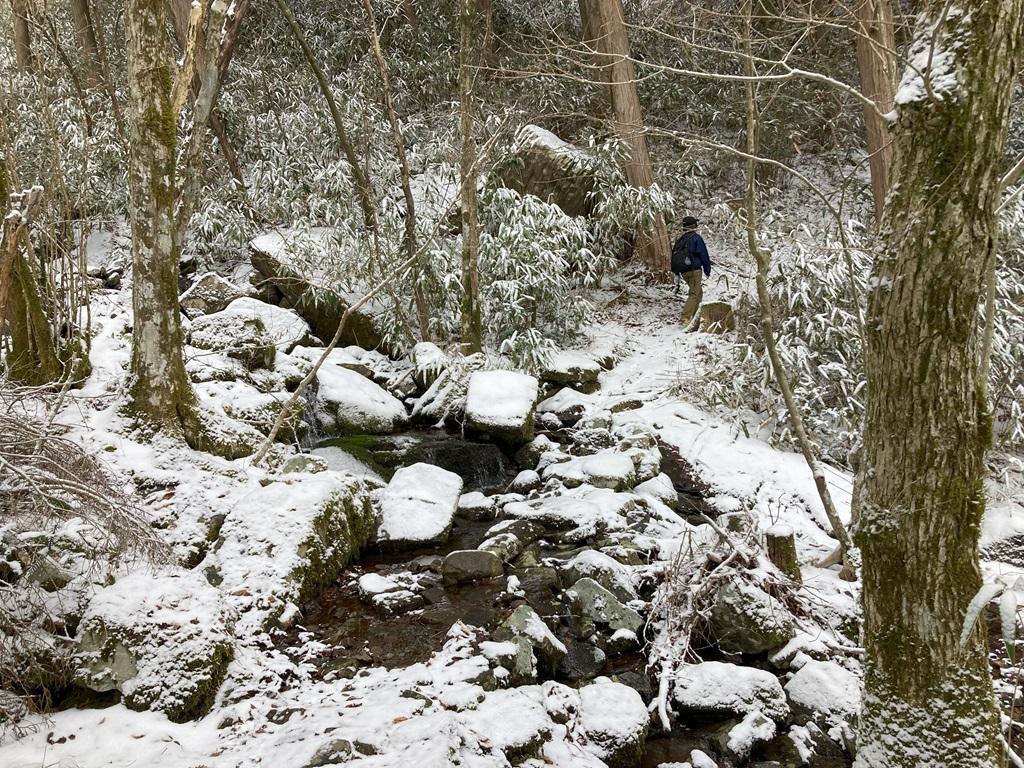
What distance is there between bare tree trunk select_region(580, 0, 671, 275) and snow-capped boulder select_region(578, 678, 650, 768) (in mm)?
8113

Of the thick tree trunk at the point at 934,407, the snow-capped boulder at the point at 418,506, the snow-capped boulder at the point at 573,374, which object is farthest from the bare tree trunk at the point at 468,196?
the thick tree trunk at the point at 934,407

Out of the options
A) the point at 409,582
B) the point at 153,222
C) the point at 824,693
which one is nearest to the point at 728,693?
the point at 824,693

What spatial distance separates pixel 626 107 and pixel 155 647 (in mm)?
9781

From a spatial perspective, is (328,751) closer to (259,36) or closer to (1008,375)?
(1008,375)

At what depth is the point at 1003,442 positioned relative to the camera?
6.30m

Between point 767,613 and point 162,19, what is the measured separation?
601 cm

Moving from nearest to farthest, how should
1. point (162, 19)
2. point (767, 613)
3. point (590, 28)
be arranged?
1. point (767, 613)
2. point (162, 19)
3. point (590, 28)

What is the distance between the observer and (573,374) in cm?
872

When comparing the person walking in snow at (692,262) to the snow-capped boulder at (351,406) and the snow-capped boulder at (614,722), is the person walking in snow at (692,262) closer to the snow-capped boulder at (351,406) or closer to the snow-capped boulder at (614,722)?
the snow-capped boulder at (351,406)

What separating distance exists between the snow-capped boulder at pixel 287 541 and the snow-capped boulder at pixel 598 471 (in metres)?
2.00

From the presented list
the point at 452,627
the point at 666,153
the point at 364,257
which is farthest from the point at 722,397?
the point at 666,153

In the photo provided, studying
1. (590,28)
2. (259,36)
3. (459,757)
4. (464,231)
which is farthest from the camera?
(259,36)

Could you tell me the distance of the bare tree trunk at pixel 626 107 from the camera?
1012cm

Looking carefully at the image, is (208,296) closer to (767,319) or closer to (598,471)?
(598,471)
